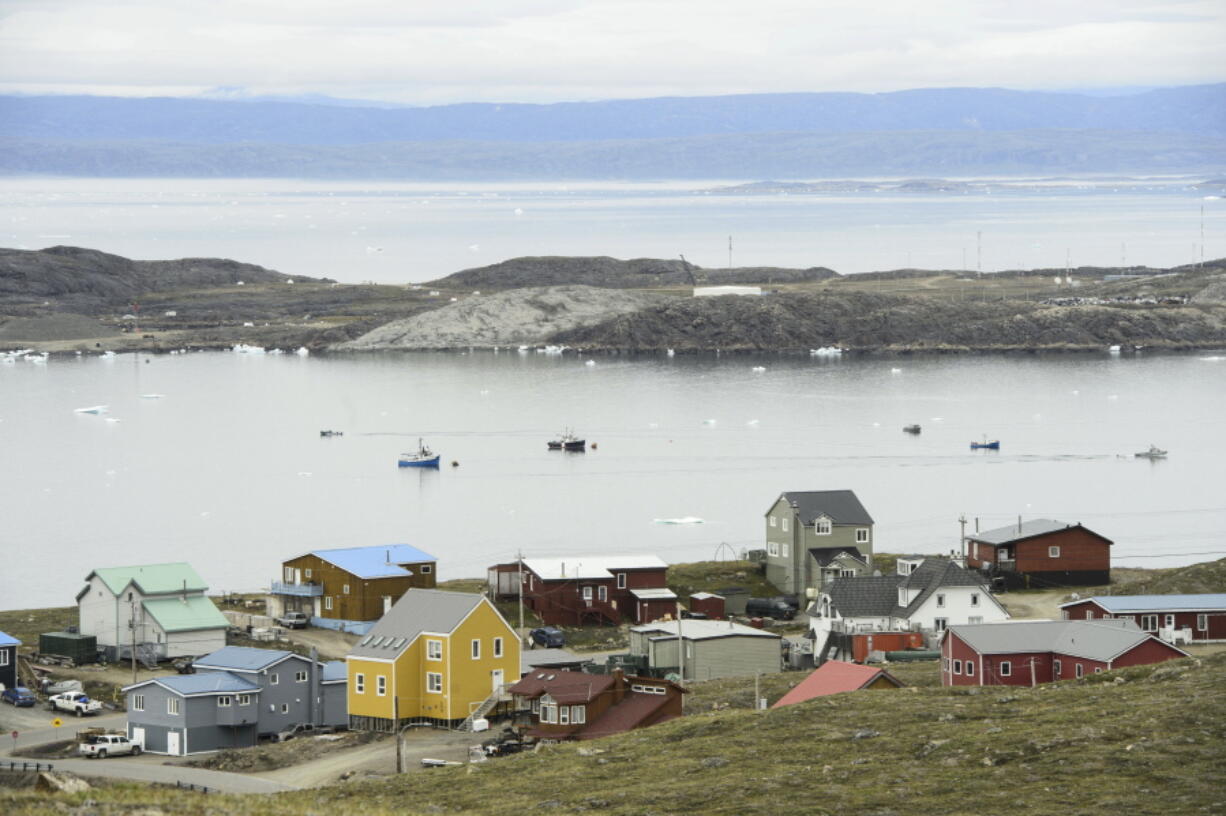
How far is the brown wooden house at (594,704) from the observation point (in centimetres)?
2925

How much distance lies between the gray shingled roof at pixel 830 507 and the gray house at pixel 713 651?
9.17m

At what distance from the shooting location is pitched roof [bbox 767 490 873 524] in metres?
45.7

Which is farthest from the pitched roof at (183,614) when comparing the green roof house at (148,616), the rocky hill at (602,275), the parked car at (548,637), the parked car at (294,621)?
the rocky hill at (602,275)

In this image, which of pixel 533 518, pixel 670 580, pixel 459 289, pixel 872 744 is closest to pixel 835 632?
pixel 670 580

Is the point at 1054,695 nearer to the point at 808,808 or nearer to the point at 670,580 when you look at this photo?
the point at 808,808

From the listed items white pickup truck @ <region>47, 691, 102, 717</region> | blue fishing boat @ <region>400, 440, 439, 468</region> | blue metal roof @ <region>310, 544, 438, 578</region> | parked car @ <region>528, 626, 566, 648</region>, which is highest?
blue fishing boat @ <region>400, 440, 439, 468</region>

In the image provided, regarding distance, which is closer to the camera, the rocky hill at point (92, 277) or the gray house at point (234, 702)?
the gray house at point (234, 702)

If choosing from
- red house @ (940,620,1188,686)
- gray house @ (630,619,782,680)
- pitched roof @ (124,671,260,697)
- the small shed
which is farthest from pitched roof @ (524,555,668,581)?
red house @ (940,620,1188,686)

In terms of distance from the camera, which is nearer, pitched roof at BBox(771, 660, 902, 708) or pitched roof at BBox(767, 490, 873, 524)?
pitched roof at BBox(771, 660, 902, 708)

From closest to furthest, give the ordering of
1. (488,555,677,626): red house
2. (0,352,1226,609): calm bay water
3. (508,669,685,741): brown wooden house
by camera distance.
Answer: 1. (508,669,685,741): brown wooden house
2. (488,555,677,626): red house
3. (0,352,1226,609): calm bay water

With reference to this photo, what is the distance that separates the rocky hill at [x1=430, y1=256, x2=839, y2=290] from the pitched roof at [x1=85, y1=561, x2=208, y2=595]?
12737 centimetres

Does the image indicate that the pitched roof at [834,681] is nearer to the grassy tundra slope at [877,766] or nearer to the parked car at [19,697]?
the grassy tundra slope at [877,766]

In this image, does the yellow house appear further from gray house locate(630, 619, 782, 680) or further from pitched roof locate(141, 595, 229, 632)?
pitched roof locate(141, 595, 229, 632)

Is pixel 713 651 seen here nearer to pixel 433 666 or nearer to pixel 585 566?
pixel 433 666
